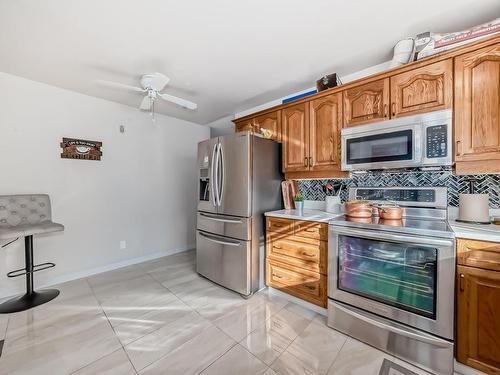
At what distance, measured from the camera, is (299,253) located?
7.29 ft

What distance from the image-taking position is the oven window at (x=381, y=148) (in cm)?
183

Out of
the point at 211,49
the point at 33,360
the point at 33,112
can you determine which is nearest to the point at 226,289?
the point at 33,360

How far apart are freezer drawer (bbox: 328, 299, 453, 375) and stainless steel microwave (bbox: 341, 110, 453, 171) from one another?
1263 mm

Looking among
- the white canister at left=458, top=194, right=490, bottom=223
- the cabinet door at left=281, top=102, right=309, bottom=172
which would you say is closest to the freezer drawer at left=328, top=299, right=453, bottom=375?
the white canister at left=458, top=194, right=490, bottom=223

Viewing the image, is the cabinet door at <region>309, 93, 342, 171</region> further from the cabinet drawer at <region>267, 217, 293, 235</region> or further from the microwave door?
the microwave door

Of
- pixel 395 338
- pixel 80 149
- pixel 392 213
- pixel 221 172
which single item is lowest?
pixel 395 338

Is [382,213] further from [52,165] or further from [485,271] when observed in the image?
[52,165]

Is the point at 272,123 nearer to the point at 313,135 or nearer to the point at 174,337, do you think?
the point at 313,135

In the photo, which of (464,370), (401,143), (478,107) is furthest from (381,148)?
(464,370)

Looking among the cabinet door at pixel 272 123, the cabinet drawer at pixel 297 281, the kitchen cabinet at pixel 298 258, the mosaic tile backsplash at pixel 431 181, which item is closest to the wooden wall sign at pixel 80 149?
the cabinet door at pixel 272 123

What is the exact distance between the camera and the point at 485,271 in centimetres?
130

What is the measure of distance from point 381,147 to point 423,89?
0.54 m

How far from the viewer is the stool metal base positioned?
2145mm

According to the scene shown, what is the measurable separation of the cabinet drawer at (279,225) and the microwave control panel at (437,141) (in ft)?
4.39
